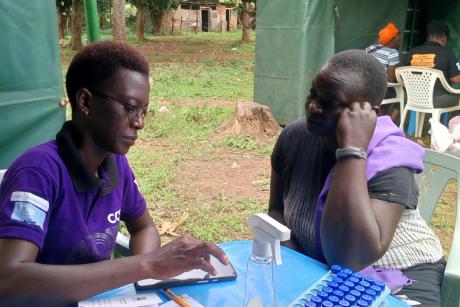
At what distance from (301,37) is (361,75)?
4.75 m

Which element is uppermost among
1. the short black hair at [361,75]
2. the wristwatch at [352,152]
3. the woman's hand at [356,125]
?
the short black hair at [361,75]

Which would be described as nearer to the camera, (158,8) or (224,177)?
(224,177)

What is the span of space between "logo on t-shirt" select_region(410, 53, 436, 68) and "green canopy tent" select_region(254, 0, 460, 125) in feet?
3.39

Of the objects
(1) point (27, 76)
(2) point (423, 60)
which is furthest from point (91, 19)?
(2) point (423, 60)

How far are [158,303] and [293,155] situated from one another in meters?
1.01

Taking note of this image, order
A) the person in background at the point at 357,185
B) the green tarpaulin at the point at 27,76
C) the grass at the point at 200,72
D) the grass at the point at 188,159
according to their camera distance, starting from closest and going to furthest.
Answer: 1. the person in background at the point at 357,185
2. the green tarpaulin at the point at 27,76
3. the grass at the point at 188,159
4. the grass at the point at 200,72

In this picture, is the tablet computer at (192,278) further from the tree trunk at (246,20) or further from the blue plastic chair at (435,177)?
the tree trunk at (246,20)

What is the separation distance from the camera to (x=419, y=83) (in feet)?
20.5

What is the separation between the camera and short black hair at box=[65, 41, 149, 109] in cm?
156

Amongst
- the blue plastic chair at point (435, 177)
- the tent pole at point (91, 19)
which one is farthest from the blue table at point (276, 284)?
the tent pole at point (91, 19)

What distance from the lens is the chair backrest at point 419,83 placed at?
611 centimetres

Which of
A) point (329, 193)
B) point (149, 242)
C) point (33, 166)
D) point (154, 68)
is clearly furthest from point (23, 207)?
point (154, 68)

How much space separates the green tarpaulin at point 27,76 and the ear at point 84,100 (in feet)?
5.03

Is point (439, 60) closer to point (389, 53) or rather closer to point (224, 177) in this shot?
point (389, 53)
